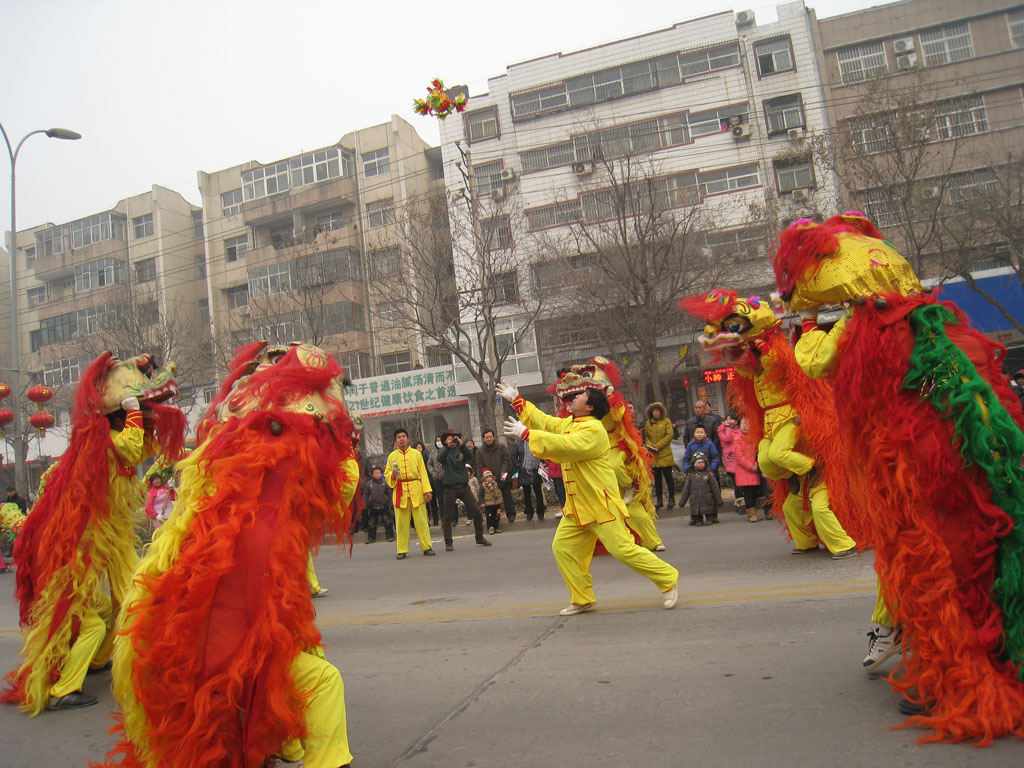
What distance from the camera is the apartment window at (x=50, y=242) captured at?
39875 millimetres

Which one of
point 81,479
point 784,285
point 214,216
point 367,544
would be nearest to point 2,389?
point 81,479

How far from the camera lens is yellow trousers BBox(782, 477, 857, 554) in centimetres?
655

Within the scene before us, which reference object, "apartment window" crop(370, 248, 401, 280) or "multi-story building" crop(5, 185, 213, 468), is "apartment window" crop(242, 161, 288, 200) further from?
"apartment window" crop(370, 248, 401, 280)

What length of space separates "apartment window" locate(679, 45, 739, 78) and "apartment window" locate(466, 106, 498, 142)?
7439mm

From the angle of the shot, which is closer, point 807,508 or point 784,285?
point 784,285

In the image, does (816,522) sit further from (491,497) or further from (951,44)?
(951,44)

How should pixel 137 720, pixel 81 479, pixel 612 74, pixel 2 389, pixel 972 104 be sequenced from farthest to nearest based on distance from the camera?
pixel 612 74, pixel 972 104, pixel 2 389, pixel 81 479, pixel 137 720

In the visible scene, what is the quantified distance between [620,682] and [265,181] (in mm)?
35607

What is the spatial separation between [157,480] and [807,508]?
9.39 meters

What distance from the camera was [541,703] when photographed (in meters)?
3.83

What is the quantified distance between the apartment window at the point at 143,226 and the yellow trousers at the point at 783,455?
38790mm

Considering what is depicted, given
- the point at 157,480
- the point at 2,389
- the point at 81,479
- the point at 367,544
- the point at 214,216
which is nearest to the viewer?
the point at 81,479

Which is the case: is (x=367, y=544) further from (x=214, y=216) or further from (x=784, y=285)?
(x=214, y=216)

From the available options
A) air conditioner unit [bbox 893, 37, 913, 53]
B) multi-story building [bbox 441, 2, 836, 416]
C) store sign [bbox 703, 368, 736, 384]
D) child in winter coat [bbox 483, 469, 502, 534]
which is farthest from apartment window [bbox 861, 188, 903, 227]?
child in winter coat [bbox 483, 469, 502, 534]
